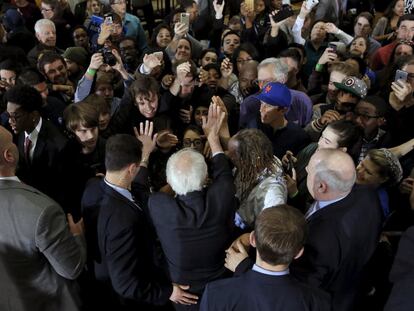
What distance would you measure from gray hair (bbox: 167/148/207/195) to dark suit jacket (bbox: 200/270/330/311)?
0.43 m

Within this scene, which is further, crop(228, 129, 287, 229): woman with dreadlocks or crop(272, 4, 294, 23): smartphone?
crop(272, 4, 294, 23): smartphone

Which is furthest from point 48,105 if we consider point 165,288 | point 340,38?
point 340,38

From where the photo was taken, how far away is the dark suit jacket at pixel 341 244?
168cm

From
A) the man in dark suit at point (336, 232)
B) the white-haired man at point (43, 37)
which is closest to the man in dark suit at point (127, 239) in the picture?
the man in dark suit at point (336, 232)

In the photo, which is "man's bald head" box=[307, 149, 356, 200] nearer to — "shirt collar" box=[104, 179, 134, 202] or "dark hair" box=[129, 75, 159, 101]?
"shirt collar" box=[104, 179, 134, 202]

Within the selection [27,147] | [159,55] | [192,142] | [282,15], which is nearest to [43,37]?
[159,55]

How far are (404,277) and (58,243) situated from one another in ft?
4.49

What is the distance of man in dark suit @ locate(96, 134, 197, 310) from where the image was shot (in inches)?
67.1

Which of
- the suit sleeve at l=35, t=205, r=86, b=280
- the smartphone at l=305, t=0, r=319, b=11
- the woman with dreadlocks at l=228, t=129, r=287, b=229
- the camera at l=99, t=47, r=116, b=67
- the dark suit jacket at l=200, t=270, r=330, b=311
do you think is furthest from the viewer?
the smartphone at l=305, t=0, r=319, b=11

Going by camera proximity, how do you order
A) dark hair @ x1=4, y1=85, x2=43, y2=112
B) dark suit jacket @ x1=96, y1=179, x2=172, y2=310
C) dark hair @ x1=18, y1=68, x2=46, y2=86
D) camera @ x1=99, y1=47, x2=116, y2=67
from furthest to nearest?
camera @ x1=99, y1=47, x2=116, y2=67, dark hair @ x1=18, y1=68, x2=46, y2=86, dark hair @ x1=4, y1=85, x2=43, y2=112, dark suit jacket @ x1=96, y1=179, x2=172, y2=310

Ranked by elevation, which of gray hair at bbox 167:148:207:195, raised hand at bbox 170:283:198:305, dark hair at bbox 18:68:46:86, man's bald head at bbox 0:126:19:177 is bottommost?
raised hand at bbox 170:283:198:305

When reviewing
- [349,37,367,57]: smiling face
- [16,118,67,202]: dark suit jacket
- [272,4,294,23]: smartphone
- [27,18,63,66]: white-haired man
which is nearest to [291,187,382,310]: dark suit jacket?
[16,118,67,202]: dark suit jacket

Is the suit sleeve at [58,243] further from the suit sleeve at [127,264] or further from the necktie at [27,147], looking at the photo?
the necktie at [27,147]

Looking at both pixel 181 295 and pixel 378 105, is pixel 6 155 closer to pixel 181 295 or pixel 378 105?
pixel 181 295
